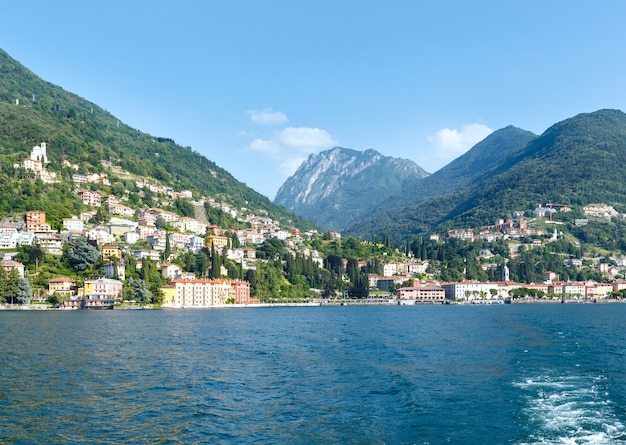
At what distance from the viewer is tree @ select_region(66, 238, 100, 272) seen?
10712cm

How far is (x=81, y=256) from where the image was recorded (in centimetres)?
10731

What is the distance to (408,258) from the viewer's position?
19812 cm

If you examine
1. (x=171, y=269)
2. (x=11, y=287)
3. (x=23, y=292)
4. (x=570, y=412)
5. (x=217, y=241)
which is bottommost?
(x=570, y=412)

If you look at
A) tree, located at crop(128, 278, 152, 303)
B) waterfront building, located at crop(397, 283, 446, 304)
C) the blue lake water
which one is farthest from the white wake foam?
waterfront building, located at crop(397, 283, 446, 304)

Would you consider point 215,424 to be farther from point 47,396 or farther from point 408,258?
point 408,258

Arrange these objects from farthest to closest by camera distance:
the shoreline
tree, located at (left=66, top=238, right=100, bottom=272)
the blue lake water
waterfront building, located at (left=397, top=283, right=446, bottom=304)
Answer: waterfront building, located at (left=397, top=283, right=446, bottom=304), tree, located at (left=66, top=238, right=100, bottom=272), the shoreline, the blue lake water

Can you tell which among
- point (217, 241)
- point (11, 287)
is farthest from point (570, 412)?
point (217, 241)

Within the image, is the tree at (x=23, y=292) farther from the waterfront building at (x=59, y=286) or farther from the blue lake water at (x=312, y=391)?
the blue lake water at (x=312, y=391)

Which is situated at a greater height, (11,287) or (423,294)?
(11,287)

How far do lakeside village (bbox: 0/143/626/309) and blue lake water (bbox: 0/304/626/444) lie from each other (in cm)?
5340

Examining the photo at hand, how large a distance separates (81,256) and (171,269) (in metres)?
17.6

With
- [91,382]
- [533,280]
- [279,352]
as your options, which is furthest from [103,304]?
[533,280]

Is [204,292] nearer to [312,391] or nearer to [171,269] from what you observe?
[171,269]

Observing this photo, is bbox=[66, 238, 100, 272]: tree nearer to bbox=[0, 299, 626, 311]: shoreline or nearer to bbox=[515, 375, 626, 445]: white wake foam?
bbox=[0, 299, 626, 311]: shoreline
